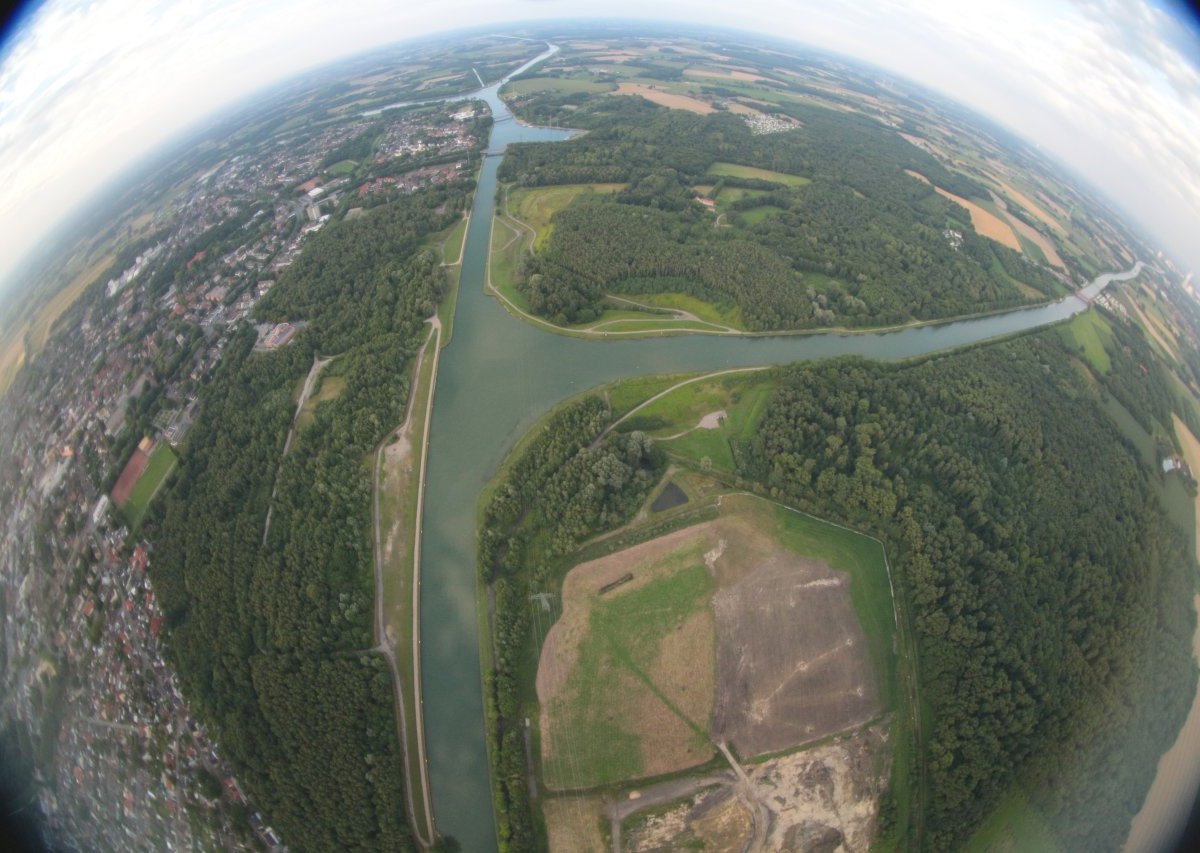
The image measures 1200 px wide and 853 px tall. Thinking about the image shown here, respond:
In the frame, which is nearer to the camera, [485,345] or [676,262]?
[485,345]

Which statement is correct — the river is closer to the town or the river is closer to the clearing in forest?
the clearing in forest

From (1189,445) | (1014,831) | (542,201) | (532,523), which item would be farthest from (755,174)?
(1014,831)

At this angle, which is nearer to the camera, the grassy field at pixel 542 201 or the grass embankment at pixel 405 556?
the grass embankment at pixel 405 556

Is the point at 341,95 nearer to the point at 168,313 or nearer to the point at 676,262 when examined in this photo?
the point at 168,313

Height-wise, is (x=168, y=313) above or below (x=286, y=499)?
below

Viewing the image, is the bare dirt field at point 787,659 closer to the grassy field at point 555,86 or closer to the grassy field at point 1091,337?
the grassy field at point 1091,337

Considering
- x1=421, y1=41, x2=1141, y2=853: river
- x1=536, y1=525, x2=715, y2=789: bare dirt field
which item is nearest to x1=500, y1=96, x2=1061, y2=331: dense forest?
x1=421, y1=41, x2=1141, y2=853: river

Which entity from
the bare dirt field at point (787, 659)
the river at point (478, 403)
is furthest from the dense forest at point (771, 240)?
the bare dirt field at point (787, 659)

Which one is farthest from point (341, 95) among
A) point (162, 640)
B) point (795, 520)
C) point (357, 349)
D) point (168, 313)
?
point (795, 520)

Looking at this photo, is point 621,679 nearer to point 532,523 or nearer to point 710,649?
point 710,649
